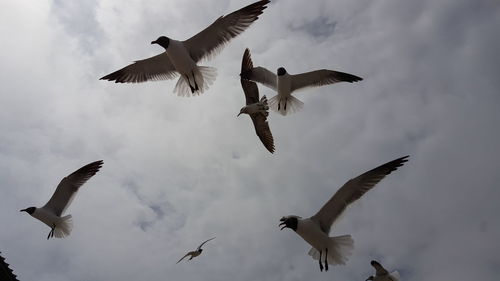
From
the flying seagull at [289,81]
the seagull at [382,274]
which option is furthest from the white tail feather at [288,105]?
the seagull at [382,274]

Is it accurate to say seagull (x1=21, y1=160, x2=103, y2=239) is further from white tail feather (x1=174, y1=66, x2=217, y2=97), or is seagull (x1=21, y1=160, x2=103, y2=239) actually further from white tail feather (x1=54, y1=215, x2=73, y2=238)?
white tail feather (x1=174, y1=66, x2=217, y2=97)

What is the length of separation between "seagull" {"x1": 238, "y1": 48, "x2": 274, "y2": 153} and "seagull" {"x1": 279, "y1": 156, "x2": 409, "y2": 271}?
423 cm

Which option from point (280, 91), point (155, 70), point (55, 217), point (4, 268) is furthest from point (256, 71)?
point (4, 268)

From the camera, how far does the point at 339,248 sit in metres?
8.00

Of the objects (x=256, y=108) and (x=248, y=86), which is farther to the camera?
(x=248, y=86)

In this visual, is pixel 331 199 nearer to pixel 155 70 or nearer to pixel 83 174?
pixel 155 70

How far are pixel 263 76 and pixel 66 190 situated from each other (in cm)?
491

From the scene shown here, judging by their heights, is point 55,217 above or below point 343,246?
above

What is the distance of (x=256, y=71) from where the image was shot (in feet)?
35.8

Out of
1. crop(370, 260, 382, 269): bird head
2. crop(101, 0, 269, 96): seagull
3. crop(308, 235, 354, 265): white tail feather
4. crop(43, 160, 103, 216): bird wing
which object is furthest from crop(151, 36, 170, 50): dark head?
crop(370, 260, 382, 269): bird head

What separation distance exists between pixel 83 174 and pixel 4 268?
8.20 feet

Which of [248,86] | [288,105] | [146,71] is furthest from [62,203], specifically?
[288,105]

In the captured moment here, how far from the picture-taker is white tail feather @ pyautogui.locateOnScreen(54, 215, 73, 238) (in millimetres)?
10180

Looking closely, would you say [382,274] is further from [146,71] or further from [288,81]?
[146,71]
